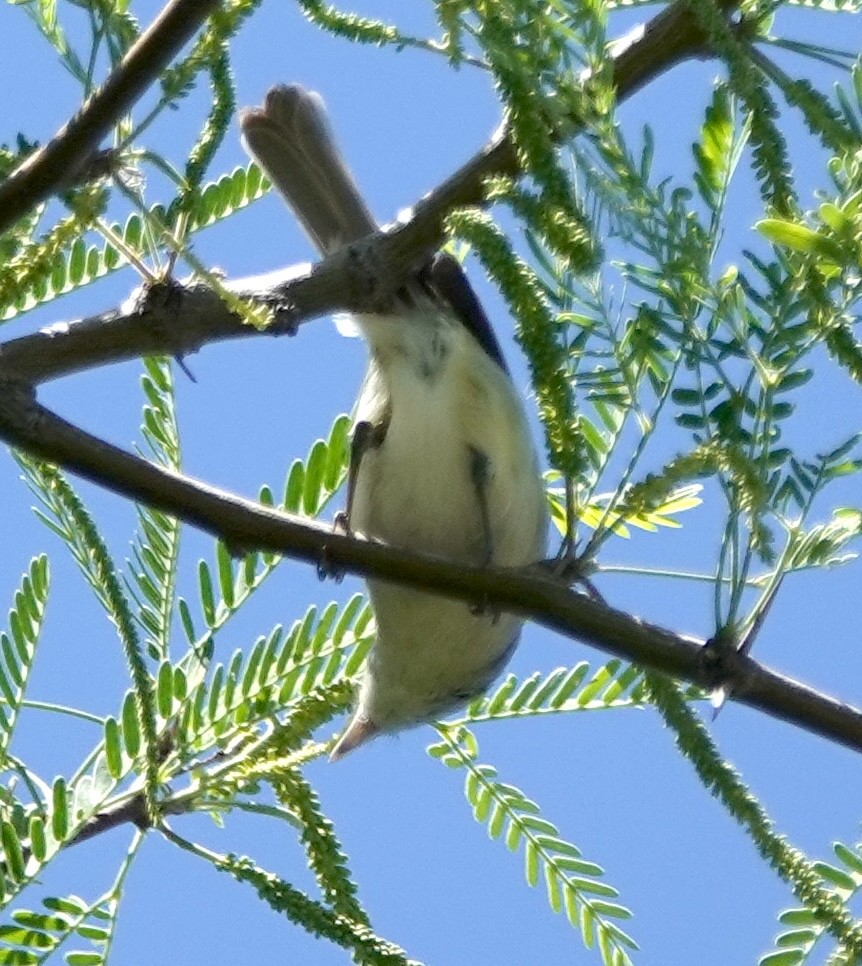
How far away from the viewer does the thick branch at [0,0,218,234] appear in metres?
1.54

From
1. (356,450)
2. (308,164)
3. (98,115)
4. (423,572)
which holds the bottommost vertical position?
(423,572)

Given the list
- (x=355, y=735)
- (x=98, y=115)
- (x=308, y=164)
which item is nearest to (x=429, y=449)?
(x=308, y=164)

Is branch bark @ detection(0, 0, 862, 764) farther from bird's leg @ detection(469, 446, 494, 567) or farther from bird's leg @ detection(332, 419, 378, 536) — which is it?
bird's leg @ detection(469, 446, 494, 567)

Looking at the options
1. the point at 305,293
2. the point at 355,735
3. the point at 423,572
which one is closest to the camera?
the point at 423,572

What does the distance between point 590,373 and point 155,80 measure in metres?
0.53

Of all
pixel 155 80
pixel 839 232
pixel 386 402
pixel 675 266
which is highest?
pixel 386 402

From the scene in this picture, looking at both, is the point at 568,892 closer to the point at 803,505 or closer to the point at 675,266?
the point at 803,505

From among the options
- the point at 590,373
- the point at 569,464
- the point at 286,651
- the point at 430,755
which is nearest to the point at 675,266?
the point at 569,464

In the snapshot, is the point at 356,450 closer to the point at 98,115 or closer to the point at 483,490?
the point at 483,490

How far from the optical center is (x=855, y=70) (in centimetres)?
137

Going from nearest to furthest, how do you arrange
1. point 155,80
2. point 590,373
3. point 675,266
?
point 675,266, point 155,80, point 590,373

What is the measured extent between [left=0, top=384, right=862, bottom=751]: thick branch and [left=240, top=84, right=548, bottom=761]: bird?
1195mm

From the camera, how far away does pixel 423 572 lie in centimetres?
173

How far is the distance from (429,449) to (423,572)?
1392 millimetres
